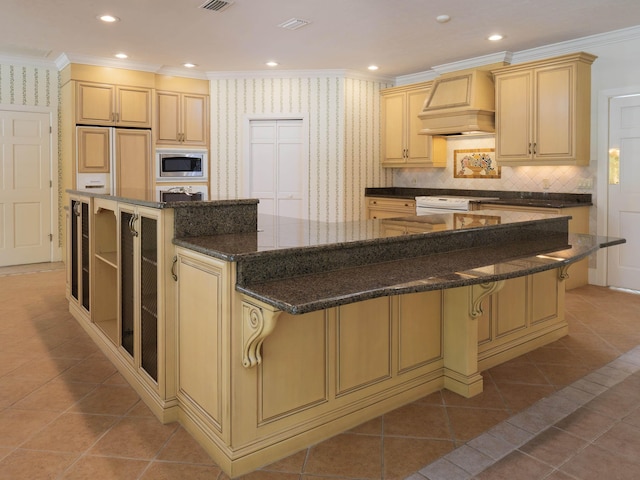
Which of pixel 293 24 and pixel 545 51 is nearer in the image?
pixel 293 24

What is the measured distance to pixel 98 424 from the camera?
2.40 meters

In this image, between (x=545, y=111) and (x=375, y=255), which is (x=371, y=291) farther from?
(x=545, y=111)

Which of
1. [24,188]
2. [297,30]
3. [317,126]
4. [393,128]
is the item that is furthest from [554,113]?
[24,188]

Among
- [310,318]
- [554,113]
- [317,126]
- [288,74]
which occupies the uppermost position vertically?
[288,74]

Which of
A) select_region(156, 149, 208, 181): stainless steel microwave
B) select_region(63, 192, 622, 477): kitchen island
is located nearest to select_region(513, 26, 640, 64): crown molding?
select_region(63, 192, 622, 477): kitchen island

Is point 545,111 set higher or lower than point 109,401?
higher

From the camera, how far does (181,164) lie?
22.3 feet

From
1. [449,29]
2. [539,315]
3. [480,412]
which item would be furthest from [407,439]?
[449,29]

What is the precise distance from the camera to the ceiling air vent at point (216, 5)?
4156 mm

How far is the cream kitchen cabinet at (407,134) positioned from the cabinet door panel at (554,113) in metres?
1.53

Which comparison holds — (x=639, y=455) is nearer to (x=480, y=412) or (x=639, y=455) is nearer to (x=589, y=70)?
(x=480, y=412)

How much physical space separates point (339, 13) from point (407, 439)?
359 centimetres

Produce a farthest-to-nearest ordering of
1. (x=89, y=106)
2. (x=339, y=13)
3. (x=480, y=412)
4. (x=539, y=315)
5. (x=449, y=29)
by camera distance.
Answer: (x=89, y=106)
(x=449, y=29)
(x=339, y=13)
(x=539, y=315)
(x=480, y=412)

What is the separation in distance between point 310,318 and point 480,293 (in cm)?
94
